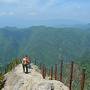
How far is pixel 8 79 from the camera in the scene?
6184cm

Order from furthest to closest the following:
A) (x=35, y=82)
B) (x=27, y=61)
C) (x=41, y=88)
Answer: (x=27, y=61), (x=35, y=82), (x=41, y=88)

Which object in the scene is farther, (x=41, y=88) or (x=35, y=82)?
(x=35, y=82)

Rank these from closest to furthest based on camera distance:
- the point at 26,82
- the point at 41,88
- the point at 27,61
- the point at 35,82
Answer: the point at 41,88 → the point at 35,82 → the point at 26,82 → the point at 27,61

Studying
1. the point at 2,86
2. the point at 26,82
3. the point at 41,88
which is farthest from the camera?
the point at 2,86

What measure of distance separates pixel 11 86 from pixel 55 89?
14.3m

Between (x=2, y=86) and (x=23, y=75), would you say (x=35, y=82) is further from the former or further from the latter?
(x=2, y=86)

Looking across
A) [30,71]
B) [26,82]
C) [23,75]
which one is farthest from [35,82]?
[30,71]

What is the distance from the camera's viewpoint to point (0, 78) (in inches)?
2375

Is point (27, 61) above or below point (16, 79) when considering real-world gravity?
above

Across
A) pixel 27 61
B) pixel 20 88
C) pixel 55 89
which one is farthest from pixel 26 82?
pixel 55 89

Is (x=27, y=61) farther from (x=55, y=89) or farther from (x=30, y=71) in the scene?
(x=55, y=89)

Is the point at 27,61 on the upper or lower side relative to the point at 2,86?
upper

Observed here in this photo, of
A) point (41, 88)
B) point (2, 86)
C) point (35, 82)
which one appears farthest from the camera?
point (2, 86)

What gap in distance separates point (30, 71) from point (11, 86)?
22.0ft
